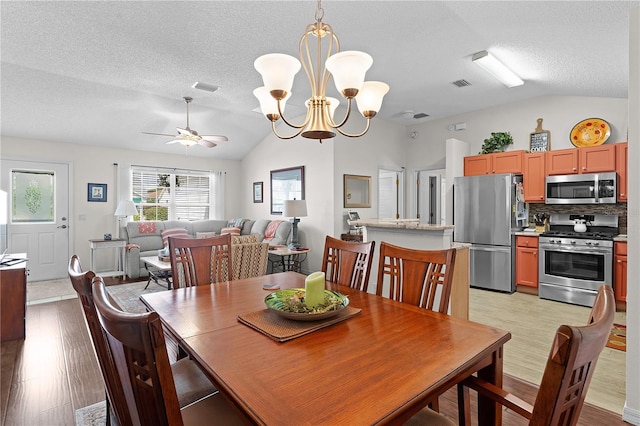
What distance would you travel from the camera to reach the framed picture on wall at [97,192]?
6.20 meters

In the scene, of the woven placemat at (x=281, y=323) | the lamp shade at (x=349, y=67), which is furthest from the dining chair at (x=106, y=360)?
the lamp shade at (x=349, y=67)

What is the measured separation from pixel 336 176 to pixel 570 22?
11.6ft

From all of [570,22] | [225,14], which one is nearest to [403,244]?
[570,22]

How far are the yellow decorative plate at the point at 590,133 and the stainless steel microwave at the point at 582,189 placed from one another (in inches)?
20.6

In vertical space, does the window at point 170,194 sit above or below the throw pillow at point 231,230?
above

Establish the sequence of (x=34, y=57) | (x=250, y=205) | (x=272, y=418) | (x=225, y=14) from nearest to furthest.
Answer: (x=272, y=418) → (x=225, y=14) → (x=34, y=57) → (x=250, y=205)

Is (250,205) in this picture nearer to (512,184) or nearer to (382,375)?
(512,184)

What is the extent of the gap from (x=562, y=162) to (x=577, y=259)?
131cm

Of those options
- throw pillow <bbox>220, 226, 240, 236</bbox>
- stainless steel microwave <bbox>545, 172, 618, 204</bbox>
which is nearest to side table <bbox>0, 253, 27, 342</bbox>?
throw pillow <bbox>220, 226, 240, 236</bbox>

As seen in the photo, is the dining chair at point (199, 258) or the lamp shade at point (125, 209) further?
the lamp shade at point (125, 209)

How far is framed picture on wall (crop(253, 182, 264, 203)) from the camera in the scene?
24.2ft

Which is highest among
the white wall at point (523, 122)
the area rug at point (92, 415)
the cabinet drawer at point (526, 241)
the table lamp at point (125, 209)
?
the white wall at point (523, 122)

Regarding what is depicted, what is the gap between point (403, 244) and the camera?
135 inches

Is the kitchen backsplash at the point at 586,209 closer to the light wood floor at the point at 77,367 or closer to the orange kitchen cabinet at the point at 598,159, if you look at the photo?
the orange kitchen cabinet at the point at 598,159
